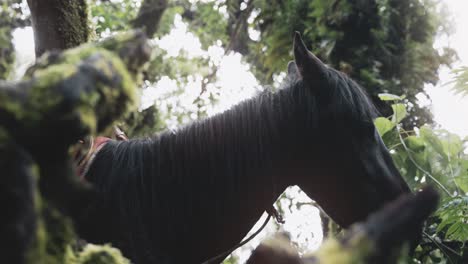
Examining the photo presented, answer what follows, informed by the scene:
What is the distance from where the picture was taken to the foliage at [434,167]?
64.1 inches

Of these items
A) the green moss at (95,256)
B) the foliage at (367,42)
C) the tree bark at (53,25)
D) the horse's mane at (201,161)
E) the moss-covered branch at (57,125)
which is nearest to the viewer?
the moss-covered branch at (57,125)

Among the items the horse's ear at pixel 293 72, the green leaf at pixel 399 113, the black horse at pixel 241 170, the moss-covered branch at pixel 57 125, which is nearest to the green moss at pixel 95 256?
the moss-covered branch at pixel 57 125

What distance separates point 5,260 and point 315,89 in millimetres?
1197

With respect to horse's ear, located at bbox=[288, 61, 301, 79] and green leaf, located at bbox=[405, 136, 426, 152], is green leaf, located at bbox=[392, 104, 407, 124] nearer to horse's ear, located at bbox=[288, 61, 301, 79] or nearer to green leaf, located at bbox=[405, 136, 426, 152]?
green leaf, located at bbox=[405, 136, 426, 152]

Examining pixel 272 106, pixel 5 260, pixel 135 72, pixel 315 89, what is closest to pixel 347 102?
pixel 315 89

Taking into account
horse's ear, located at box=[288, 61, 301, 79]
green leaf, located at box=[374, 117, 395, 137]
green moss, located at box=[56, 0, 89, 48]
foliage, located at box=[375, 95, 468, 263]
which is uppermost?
green moss, located at box=[56, 0, 89, 48]

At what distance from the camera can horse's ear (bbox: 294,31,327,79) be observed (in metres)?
1.41

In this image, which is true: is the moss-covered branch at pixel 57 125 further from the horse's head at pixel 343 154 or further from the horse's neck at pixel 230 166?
the horse's head at pixel 343 154

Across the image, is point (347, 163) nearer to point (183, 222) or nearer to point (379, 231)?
point (183, 222)

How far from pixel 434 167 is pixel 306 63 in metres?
0.68

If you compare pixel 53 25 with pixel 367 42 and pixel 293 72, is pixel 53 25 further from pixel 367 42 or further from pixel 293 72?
pixel 367 42

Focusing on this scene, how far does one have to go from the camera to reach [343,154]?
140 centimetres

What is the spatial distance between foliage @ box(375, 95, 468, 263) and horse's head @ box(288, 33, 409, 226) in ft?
0.91

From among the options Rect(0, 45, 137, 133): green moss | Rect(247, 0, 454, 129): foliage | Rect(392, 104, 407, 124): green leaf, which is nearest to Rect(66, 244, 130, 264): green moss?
Rect(0, 45, 137, 133): green moss
